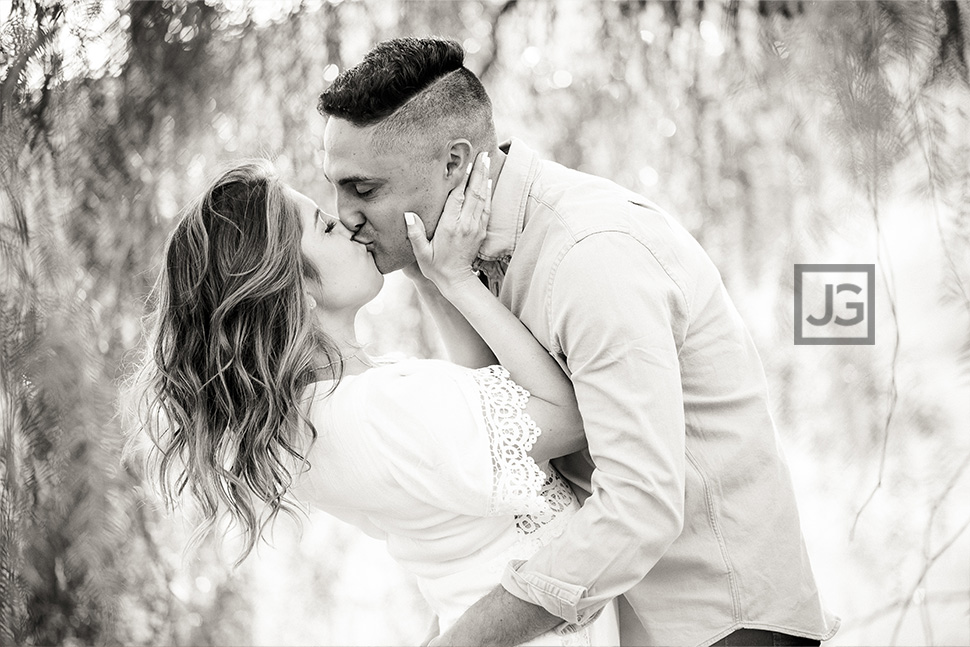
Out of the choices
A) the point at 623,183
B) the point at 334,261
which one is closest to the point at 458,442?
the point at 334,261

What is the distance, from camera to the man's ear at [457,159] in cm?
146

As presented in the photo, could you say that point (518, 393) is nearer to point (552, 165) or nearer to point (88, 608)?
point (552, 165)

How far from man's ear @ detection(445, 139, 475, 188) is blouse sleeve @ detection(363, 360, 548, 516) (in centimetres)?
35

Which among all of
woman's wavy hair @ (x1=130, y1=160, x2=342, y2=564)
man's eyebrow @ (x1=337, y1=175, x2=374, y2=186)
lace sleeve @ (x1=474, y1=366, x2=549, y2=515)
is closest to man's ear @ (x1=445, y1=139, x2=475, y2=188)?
man's eyebrow @ (x1=337, y1=175, x2=374, y2=186)

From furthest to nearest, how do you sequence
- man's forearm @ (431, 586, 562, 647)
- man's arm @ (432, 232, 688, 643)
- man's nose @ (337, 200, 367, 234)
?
man's nose @ (337, 200, 367, 234) → man's forearm @ (431, 586, 562, 647) → man's arm @ (432, 232, 688, 643)

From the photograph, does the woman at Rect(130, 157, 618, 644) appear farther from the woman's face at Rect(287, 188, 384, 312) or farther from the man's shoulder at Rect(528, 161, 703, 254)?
the man's shoulder at Rect(528, 161, 703, 254)

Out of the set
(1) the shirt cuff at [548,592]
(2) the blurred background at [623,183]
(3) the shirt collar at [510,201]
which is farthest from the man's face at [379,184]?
(2) the blurred background at [623,183]

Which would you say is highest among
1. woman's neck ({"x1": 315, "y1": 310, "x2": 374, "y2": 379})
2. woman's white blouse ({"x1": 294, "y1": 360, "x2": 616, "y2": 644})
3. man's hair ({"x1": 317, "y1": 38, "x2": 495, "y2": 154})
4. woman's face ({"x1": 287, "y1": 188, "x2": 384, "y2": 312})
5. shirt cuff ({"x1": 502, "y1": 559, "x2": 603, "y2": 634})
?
man's hair ({"x1": 317, "y1": 38, "x2": 495, "y2": 154})

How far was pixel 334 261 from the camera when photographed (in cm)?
148

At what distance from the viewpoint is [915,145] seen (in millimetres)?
2578

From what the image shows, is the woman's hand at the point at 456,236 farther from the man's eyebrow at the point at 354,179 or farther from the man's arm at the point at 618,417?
the man's arm at the point at 618,417

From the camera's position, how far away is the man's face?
1.44 m

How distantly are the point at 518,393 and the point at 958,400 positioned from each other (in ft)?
6.04

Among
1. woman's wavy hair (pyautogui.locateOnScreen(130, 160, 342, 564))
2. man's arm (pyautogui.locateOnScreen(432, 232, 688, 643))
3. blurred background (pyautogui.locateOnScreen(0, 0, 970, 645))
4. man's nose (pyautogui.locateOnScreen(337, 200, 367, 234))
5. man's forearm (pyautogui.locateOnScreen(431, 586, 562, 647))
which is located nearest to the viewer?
man's arm (pyautogui.locateOnScreen(432, 232, 688, 643))
